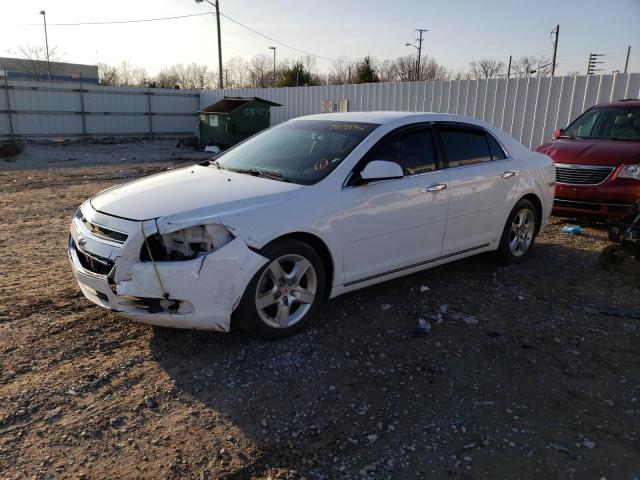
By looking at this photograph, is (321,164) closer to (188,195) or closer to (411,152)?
(411,152)

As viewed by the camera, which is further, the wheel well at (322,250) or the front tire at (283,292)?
the wheel well at (322,250)

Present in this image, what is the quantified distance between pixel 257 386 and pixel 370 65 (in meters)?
36.7

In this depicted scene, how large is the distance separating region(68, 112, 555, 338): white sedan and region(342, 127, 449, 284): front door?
0.01 meters

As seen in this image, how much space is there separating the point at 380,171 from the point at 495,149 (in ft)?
6.42

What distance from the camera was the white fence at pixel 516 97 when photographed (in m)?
11.1

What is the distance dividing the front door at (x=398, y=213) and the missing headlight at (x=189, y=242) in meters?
1.02

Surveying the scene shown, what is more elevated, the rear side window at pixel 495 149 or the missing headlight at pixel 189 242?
the rear side window at pixel 495 149

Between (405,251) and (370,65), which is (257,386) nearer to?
(405,251)

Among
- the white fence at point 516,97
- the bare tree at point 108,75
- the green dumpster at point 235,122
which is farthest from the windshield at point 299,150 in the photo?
the bare tree at point 108,75

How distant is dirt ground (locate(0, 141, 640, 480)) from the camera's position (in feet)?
8.84

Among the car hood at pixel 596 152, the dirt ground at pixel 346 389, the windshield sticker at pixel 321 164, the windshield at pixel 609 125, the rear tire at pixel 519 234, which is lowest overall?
the dirt ground at pixel 346 389

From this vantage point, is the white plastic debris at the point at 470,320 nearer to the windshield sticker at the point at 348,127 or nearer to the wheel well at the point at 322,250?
the wheel well at the point at 322,250

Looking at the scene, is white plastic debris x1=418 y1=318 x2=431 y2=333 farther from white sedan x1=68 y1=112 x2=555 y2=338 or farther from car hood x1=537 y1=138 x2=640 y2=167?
car hood x1=537 y1=138 x2=640 y2=167

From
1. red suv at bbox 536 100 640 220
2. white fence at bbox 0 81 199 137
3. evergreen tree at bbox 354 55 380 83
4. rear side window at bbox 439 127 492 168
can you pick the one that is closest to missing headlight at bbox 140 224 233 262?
rear side window at bbox 439 127 492 168
